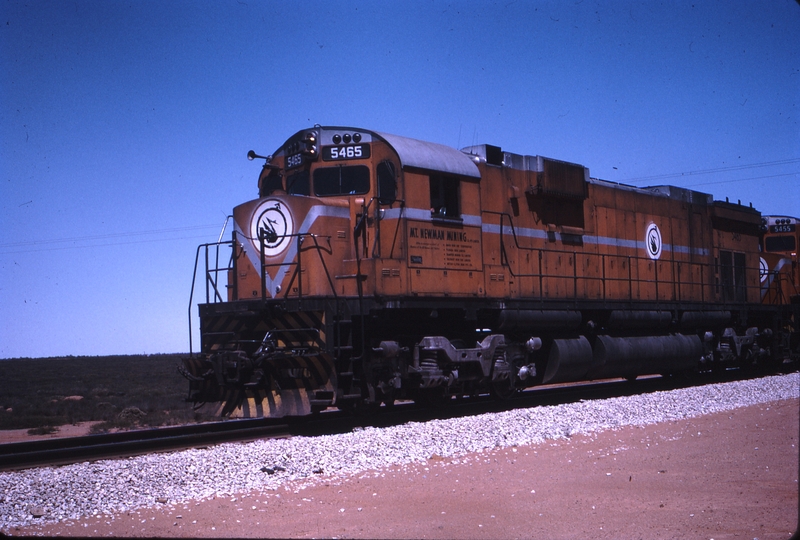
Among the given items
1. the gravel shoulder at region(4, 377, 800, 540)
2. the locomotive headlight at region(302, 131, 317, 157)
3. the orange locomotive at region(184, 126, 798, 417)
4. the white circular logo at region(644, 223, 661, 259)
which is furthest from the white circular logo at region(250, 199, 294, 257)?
the white circular logo at region(644, 223, 661, 259)

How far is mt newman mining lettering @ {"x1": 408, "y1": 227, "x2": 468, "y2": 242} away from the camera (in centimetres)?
1142

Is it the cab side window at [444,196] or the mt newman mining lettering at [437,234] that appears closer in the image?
the mt newman mining lettering at [437,234]

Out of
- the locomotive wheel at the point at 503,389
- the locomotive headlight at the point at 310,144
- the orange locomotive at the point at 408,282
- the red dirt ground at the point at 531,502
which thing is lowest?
the red dirt ground at the point at 531,502

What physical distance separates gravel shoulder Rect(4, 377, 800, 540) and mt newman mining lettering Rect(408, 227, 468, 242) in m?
3.85

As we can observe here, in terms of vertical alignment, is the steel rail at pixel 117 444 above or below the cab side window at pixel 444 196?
below

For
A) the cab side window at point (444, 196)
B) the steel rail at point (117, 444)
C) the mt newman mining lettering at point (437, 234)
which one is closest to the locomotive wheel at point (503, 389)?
the mt newman mining lettering at point (437, 234)

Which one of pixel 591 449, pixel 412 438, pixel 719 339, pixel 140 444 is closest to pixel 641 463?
pixel 591 449

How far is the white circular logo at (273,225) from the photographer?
36.1 ft

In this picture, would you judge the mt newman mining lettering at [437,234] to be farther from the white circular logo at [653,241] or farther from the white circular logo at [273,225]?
the white circular logo at [653,241]

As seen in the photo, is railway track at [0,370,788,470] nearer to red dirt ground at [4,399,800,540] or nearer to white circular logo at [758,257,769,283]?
red dirt ground at [4,399,800,540]

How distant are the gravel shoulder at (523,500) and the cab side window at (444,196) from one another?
4.43m

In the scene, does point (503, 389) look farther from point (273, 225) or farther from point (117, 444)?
point (117, 444)

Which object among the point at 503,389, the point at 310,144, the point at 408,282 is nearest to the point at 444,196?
the point at 408,282

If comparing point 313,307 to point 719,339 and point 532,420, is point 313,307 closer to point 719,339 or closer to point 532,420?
point 532,420
